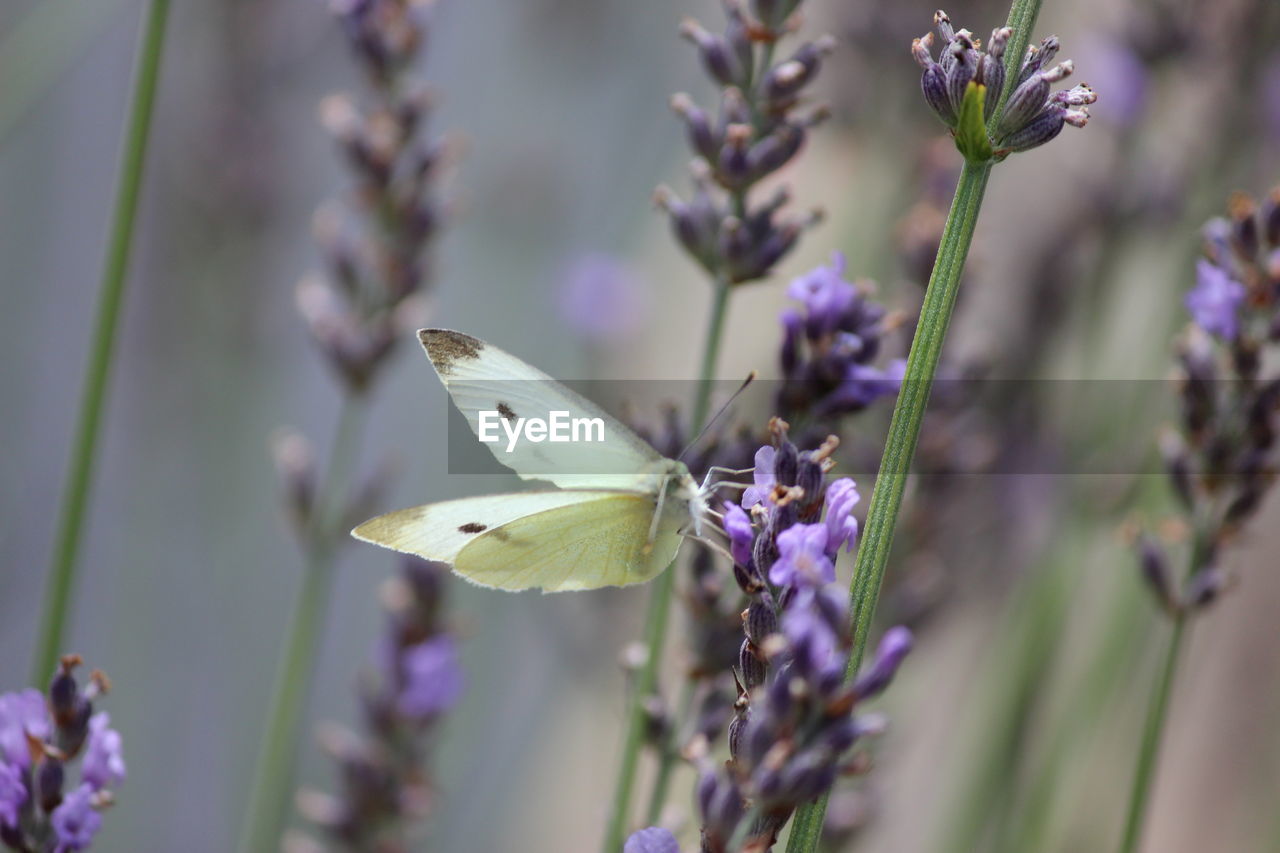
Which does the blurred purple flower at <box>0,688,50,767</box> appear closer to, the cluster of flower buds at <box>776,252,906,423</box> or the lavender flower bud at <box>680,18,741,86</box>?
the cluster of flower buds at <box>776,252,906,423</box>

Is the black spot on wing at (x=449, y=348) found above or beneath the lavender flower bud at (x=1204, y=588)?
above

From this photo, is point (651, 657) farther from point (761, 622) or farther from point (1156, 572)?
point (1156, 572)

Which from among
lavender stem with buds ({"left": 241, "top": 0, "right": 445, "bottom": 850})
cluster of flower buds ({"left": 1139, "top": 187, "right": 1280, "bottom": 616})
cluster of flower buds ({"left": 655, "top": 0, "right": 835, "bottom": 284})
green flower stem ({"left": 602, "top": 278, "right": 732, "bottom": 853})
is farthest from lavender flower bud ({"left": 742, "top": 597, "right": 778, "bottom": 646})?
lavender stem with buds ({"left": 241, "top": 0, "right": 445, "bottom": 850})

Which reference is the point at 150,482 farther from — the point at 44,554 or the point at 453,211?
the point at 453,211

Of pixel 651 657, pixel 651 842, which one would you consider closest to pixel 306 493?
pixel 651 657

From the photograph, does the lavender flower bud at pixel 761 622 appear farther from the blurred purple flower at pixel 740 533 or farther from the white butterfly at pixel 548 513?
the white butterfly at pixel 548 513

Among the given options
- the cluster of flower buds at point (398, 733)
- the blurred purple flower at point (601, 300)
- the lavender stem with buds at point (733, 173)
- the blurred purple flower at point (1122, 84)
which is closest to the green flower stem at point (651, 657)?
the lavender stem with buds at point (733, 173)
